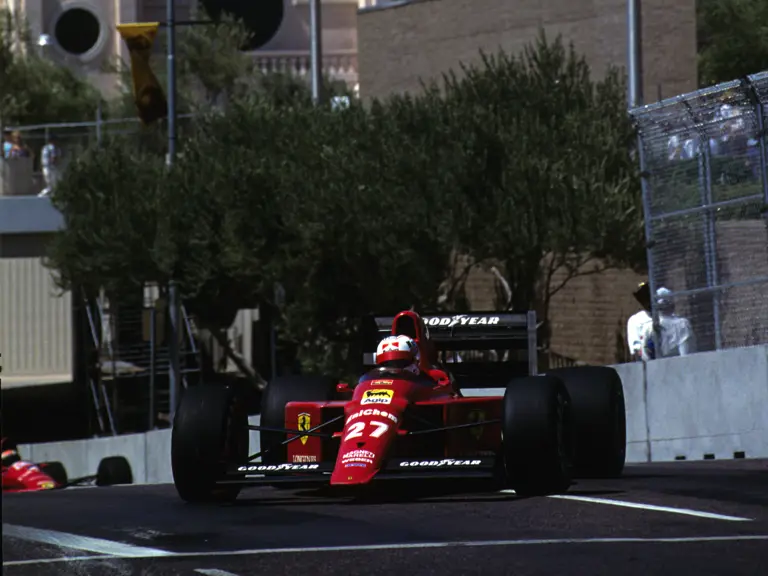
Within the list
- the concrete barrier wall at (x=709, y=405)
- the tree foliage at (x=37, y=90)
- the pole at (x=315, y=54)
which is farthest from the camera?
the tree foliage at (x=37, y=90)

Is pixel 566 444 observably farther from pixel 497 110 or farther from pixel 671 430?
pixel 497 110

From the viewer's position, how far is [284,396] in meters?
13.0

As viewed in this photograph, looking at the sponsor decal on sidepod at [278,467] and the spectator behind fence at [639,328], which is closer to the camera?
the sponsor decal on sidepod at [278,467]

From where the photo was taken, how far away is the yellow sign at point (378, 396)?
11461 millimetres

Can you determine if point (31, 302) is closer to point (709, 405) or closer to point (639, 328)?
point (639, 328)

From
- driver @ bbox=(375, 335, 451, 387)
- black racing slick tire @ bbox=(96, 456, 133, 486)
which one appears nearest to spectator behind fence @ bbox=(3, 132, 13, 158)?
black racing slick tire @ bbox=(96, 456, 133, 486)

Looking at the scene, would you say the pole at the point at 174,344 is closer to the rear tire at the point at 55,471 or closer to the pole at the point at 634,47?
the pole at the point at 634,47

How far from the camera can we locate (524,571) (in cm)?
771

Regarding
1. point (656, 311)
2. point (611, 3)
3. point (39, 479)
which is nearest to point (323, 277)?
point (611, 3)

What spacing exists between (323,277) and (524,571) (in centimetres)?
2111

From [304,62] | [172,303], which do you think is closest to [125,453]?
[172,303]

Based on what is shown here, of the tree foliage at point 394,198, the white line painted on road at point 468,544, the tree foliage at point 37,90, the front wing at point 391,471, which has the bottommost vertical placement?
the white line painted on road at point 468,544

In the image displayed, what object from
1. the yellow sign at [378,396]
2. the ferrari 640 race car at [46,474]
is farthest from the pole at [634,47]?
the yellow sign at [378,396]

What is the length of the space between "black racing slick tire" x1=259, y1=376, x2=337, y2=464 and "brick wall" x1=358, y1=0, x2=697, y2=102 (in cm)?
1886
